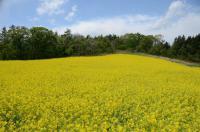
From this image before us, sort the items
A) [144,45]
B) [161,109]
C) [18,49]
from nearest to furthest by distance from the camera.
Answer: [161,109], [18,49], [144,45]

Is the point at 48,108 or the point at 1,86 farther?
the point at 1,86

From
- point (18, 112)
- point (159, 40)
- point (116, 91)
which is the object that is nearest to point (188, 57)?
point (159, 40)

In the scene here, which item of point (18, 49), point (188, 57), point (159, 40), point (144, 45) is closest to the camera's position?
point (18, 49)

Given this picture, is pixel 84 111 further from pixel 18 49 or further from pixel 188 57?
pixel 188 57

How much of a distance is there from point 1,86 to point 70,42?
5056cm

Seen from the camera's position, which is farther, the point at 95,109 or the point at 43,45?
the point at 43,45

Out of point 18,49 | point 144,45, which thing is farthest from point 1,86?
point 144,45

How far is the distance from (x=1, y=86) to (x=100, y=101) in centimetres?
574

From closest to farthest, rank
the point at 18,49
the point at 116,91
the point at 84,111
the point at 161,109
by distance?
the point at 84,111, the point at 161,109, the point at 116,91, the point at 18,49

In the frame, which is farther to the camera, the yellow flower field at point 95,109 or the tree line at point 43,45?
the tree line at point 43,45

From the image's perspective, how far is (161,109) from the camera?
38.1 feet

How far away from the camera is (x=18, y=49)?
2343 inches

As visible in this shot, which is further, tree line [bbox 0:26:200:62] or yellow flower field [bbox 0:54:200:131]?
tree line [bbox 0:26:200:62]

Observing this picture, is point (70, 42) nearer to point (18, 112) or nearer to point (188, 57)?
point (188, 57)
